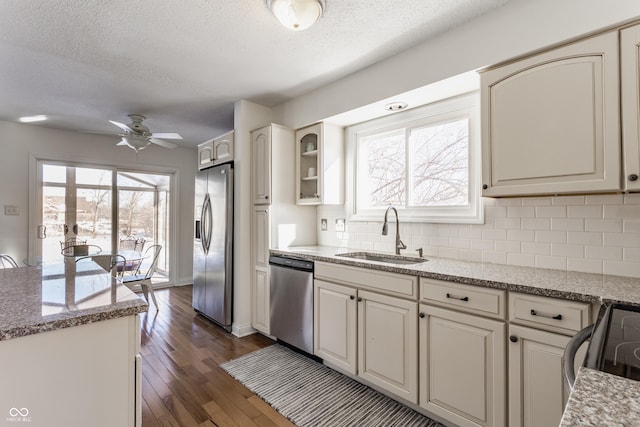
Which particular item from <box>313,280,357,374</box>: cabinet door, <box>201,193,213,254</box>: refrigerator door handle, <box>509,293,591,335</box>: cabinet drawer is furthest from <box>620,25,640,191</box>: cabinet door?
<box>201,193,213,254</box>: refrigerator door handle

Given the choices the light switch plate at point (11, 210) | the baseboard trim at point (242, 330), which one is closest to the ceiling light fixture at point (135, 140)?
the light switch plate at point (11, 210)

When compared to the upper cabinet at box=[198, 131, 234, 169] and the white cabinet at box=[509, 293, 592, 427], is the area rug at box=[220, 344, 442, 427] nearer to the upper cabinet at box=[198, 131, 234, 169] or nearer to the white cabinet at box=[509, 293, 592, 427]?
the white cabinet at box=[509, 293, 592, 427]

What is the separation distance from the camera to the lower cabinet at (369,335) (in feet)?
6.32

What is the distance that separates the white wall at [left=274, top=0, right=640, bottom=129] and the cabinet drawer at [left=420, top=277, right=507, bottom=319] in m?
1.33

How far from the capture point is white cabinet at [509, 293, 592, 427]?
4.47 feet

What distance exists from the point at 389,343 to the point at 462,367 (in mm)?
466

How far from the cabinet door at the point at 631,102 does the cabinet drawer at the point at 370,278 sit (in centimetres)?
113

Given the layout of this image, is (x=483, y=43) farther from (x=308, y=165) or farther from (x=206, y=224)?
(x=206, y=224)

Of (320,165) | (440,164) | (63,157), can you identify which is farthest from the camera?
(63,157)

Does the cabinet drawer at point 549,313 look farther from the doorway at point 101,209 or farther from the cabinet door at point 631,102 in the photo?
the doorway at point 101,209

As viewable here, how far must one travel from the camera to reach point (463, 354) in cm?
168

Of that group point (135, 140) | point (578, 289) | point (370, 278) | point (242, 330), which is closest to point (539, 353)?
point (578, 289)

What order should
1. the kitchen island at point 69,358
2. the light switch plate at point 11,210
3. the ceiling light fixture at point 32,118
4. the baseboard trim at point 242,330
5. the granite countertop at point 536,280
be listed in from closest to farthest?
1. the kitchen island at point 69,358
2. the granite countertop at point 536,280
3. the baseboard trim at point 242,330
4. the ceiling light fixture at point 32,118
5. the light switch plate at point 11,210

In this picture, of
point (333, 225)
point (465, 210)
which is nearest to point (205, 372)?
point (333, 225)
